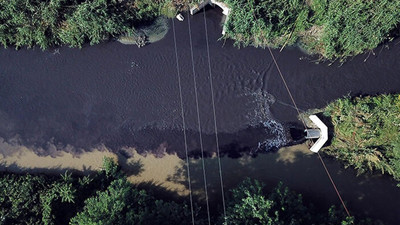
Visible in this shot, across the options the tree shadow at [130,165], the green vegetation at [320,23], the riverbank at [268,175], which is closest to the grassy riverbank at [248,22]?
the green vegetation at [320,23]

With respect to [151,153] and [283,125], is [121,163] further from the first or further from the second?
[283,125]

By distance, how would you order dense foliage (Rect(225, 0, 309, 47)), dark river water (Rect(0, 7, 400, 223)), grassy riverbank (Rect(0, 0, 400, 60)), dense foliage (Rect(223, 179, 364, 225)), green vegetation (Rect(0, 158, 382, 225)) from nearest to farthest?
dense foliage (Rect(223, 179, 364, 225)), green vegetation (Rect(0, 158, 382, 225)), grassy riverbank (Rect(0, 0, 400, 60)), dense foliage (Rect(225, 0, 309, 47)), dark river water (Rect(0, 7, 400, 223))

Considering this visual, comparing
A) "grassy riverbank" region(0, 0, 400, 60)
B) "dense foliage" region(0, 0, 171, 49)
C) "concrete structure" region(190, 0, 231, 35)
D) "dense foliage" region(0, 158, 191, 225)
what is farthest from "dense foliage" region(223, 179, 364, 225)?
"dense foliage" region(0, 0, 171, 49)

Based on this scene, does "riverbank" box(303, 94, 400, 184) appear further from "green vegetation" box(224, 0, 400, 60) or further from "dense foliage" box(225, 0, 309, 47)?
"dense foliage" box(225, 0, 309, 47)

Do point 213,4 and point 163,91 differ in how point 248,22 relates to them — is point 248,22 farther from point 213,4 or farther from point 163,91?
point 163,91

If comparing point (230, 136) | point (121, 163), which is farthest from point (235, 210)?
point (121, 163)

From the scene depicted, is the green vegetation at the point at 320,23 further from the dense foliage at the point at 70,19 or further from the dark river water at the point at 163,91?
the dense foliage at the point at 70,19
